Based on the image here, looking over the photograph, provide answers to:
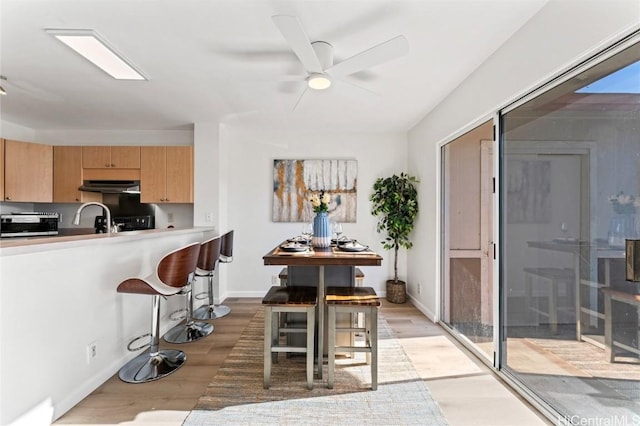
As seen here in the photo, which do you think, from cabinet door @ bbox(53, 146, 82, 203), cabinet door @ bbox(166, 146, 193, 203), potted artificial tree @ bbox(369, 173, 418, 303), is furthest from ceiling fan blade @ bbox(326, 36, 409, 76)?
cabinet door @ bbox(53, 146, 82, 203)

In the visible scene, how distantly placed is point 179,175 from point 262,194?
1193 millimetres

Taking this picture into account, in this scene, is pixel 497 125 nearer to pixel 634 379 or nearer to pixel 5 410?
pixel 634 379

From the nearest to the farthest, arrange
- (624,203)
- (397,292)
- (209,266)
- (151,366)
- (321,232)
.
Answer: (624,203), (151,366), (321,232), (209,266), (397,292)

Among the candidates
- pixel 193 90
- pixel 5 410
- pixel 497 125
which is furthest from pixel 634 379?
pixel 193 90

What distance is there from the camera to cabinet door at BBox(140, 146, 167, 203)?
4145 mm

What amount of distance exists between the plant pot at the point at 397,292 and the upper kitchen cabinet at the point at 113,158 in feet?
13.2

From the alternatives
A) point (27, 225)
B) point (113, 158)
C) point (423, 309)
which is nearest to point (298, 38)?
point (423, 309)

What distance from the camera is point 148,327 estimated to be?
2.88 meters

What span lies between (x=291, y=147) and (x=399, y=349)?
3151 mm

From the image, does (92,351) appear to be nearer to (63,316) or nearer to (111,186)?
(63,316)

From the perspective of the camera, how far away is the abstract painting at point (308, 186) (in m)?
4.53

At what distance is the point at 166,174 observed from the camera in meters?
4.16

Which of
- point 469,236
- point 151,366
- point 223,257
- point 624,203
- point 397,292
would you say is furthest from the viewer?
point 397,292

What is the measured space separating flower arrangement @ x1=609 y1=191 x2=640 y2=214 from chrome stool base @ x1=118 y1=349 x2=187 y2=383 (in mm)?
3139
